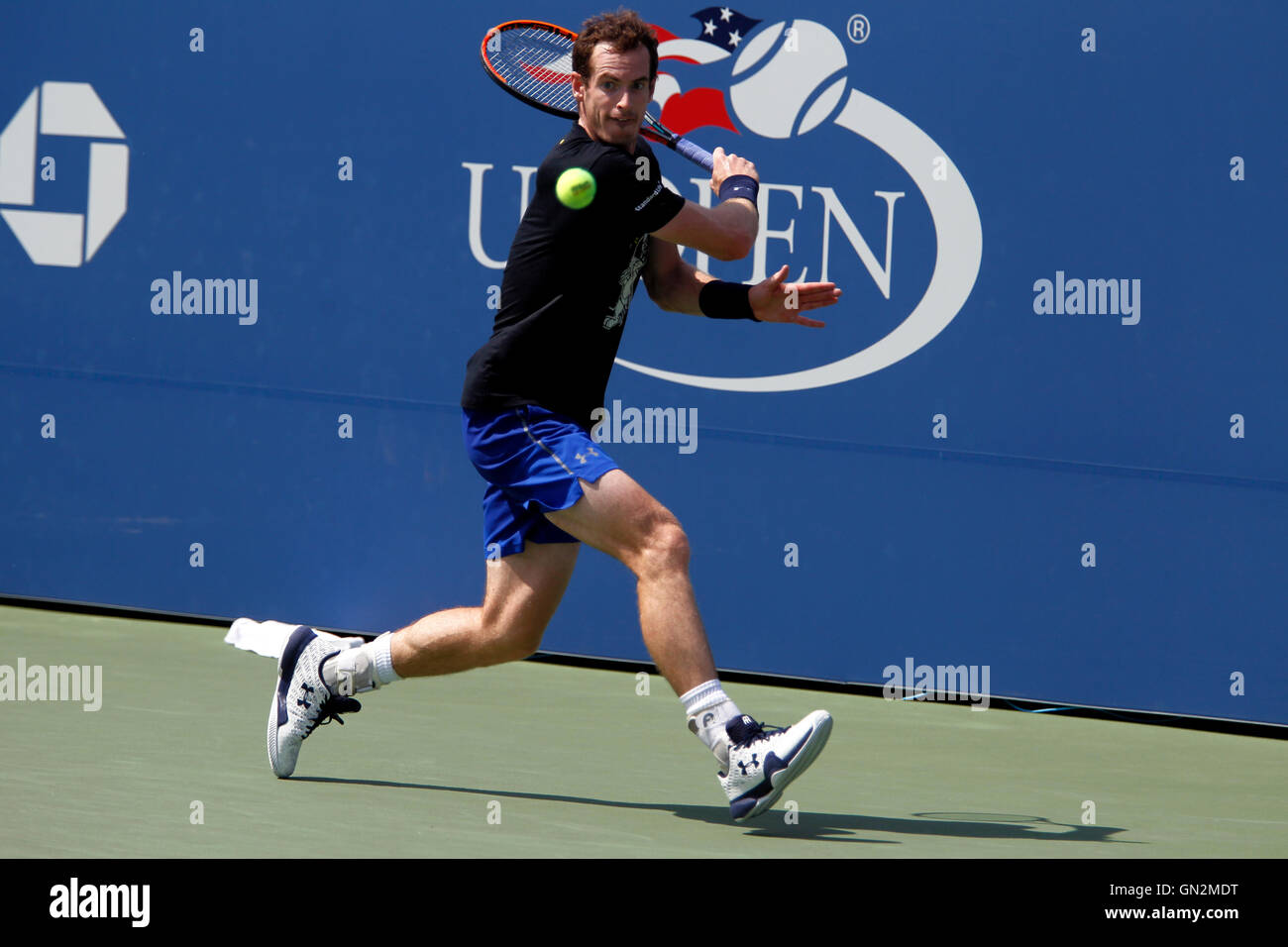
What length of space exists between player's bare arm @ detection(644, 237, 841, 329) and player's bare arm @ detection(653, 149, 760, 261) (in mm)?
125

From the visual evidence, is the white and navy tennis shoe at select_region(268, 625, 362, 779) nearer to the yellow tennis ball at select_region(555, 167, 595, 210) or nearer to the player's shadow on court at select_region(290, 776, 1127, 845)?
the player's shadow on court at select_region(290, 776, 1127, 845)

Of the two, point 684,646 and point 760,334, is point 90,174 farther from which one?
point 684,646

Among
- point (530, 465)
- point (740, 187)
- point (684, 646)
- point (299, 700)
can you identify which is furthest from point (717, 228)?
point (299, 700)

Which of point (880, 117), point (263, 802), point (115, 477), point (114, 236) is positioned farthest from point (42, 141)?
point (263, 802)

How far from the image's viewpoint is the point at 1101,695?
534cm

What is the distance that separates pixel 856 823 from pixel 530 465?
1070 mm

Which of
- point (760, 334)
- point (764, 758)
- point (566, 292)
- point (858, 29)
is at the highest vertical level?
point (858, 29)

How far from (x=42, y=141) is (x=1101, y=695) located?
4.27 meters

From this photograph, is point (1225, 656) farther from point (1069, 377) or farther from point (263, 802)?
point (263, 802)

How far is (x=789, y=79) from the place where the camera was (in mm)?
5504

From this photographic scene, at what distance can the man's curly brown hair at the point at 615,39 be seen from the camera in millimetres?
3723

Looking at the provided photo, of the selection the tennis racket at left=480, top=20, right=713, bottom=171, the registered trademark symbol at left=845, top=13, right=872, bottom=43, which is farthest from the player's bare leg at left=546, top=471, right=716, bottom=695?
the registered trademark symbol at left=845, top=13, right=872, bottom=43

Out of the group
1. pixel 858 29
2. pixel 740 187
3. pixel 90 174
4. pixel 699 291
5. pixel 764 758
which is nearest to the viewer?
pixel 764 758

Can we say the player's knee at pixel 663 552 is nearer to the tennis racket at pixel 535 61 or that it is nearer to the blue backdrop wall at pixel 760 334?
the tennis racket at pixel 535 61
